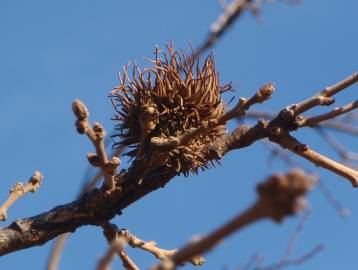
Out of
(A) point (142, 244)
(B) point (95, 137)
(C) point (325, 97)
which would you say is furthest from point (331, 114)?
(A) point (142, 244)

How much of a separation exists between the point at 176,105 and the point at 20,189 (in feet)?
2.19

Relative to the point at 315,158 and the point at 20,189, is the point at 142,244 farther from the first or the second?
the point at 315,158

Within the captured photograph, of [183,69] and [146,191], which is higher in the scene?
[183,69]

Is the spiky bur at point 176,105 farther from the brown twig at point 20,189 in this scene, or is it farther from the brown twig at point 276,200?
the brown twig at point 276,200

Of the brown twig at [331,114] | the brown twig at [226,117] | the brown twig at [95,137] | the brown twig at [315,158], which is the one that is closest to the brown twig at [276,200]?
the brown twig at [95,137]

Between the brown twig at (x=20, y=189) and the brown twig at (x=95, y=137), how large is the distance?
0.54 meters

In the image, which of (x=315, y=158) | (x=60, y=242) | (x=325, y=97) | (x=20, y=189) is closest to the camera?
(x=60, y=242)

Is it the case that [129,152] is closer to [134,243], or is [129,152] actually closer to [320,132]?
[134,243]

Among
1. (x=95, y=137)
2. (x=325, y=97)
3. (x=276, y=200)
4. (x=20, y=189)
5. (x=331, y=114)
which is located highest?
A: (x=20, y=189)

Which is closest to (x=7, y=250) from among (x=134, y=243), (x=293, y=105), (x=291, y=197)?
(x=134, y=243)

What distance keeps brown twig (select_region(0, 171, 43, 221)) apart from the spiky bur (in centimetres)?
35

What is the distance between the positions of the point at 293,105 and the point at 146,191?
1.99 ft

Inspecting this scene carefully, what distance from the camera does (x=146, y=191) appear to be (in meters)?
2.29

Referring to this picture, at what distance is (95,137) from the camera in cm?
171
